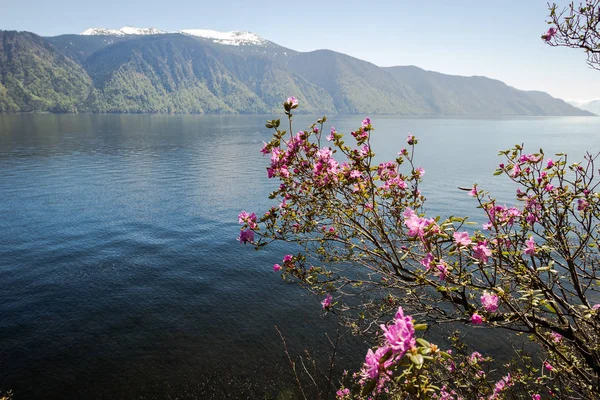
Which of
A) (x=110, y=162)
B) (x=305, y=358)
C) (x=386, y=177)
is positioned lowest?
(x=305, y=358)

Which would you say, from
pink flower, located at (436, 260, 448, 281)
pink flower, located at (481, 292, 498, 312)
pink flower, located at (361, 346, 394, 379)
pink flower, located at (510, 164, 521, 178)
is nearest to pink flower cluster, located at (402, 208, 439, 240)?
pink flower, located at (436, 260, 448, 281)

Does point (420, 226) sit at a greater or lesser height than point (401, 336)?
greater

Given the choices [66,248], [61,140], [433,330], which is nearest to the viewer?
[433,330]

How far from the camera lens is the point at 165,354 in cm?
1783

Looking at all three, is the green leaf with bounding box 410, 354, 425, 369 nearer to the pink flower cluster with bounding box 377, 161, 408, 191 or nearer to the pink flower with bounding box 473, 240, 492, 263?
the pink flower with bounding box 473, 240, 492, 263

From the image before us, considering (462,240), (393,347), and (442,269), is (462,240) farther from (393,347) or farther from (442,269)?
(393,347)

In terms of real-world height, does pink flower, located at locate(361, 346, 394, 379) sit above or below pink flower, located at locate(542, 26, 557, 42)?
below

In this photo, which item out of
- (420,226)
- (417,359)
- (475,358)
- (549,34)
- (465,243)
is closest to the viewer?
(417,359)

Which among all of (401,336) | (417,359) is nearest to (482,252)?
(401,336)

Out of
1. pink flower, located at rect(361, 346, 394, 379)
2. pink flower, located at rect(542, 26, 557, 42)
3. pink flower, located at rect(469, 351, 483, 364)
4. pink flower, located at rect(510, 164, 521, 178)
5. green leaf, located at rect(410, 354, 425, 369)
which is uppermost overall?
pink flower, located at rect(542, 26, 557, 42)

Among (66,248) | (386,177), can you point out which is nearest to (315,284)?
(386,177)

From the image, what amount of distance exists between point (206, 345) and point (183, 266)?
10.3m

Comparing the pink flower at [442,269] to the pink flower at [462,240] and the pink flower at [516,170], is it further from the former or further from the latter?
the pink flower at [516,170]

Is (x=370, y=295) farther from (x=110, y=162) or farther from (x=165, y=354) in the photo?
(x=110, y=162)
